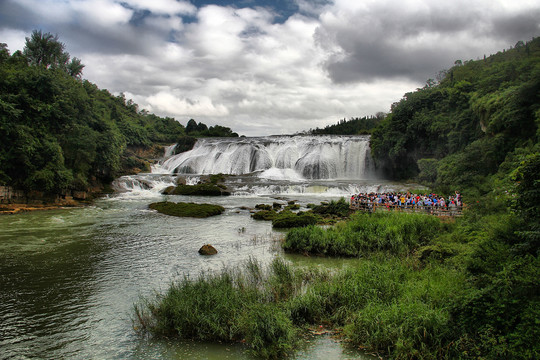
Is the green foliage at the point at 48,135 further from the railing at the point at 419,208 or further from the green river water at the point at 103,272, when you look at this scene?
the railing at the point at 419,208

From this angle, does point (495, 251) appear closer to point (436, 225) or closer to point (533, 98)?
point (436, 225)

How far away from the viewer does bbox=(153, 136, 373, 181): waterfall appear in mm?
43938

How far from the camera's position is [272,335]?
5.96m

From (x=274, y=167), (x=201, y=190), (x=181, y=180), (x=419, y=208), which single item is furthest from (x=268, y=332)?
(x=274, y=167)

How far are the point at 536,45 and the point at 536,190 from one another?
5138 centimetres

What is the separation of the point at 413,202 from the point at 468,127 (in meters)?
16.6

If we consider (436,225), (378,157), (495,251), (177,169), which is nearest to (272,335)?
(495,251)

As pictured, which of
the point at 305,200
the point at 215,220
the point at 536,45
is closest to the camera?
the point at 215,220

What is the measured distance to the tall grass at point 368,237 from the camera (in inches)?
482

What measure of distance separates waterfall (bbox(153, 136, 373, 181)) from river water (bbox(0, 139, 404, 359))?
64.8ft

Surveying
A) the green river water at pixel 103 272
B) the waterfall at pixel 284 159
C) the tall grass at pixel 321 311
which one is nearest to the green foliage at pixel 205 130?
the waterfall at pixel 284 159

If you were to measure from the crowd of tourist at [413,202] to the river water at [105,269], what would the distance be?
5.65m

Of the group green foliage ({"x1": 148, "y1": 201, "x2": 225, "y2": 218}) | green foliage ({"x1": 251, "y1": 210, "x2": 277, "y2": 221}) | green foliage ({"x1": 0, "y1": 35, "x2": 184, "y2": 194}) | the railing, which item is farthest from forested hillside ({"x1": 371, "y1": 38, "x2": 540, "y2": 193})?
green foliage ({"x1": 0, "y1": 35, "x2": 184, "y2": 194})

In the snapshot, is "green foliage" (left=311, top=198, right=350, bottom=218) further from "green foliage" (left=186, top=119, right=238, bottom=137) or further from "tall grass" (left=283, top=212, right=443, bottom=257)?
"green foliage" (left=186, top=119, right=238, bottom=137)
